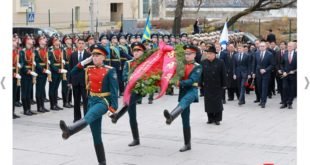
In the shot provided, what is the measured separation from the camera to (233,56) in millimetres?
18469

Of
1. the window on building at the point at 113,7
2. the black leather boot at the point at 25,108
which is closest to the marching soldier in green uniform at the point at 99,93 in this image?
the black leather boot at the point at 25,108

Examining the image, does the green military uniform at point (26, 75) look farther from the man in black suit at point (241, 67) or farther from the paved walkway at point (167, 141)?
the man in black suit at point (241, 67)

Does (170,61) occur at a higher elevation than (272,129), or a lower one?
higher

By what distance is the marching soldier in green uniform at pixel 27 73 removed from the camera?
15.0m

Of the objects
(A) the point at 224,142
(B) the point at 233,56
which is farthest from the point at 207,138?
(B) the point at 233,56

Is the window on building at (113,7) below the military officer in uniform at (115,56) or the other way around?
the other way around

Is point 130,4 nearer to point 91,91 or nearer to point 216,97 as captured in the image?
point 216,97

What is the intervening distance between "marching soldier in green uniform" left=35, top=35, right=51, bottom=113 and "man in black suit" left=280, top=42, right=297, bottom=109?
618 cm

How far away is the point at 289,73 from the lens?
16.6 m

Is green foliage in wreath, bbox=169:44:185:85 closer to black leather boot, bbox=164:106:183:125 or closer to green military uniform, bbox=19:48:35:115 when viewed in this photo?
black leather boot, bbox=164:106:183:125

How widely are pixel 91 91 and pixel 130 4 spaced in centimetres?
5250


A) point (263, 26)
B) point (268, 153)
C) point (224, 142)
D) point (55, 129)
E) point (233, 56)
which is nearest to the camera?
point (268, 153)

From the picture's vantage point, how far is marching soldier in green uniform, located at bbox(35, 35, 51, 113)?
15578mm

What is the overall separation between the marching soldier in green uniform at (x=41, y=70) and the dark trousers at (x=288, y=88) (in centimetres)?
617
